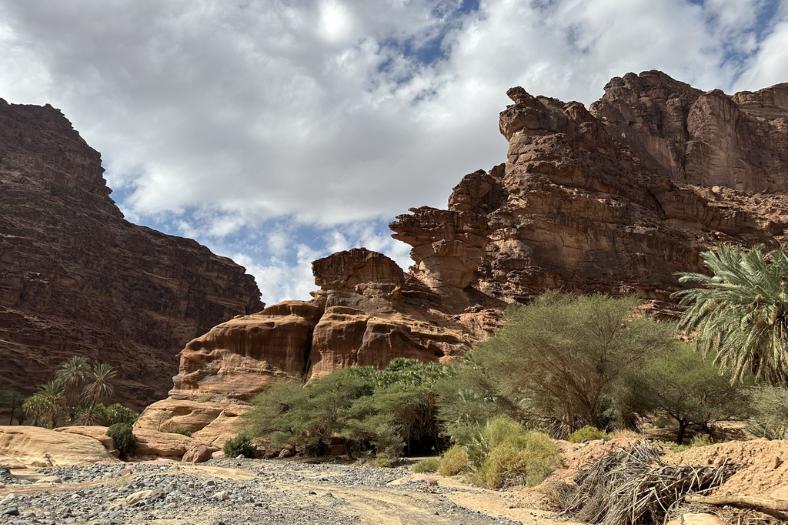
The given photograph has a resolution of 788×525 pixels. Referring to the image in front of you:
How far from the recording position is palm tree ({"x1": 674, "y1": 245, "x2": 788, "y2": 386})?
19.6m

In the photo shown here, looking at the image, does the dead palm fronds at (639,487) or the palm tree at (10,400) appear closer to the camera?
the dead palm fronds at (639,487)

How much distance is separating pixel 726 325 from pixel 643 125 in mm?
108691

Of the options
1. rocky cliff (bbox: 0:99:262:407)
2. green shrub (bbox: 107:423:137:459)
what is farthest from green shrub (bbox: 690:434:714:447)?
rocky cliff (bbox: 0:99:262:407)

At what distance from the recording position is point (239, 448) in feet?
111

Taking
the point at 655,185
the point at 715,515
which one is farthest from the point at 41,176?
the point at 715,515

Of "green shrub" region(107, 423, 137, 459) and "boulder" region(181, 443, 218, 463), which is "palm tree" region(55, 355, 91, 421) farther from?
"green shrub" region(107, 423, 137, 459)

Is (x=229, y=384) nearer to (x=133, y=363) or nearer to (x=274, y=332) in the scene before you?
(x=274, y=332)

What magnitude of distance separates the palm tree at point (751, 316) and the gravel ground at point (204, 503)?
13113 millimetres

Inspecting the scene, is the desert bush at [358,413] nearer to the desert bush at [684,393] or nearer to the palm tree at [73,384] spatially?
the desert bush at [684,393]

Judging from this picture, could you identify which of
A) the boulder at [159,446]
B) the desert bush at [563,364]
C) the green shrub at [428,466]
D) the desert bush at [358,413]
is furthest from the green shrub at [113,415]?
Answer: the green shrub at [428,466]

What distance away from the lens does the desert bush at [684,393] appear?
2400cm

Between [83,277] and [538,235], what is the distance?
9057cm

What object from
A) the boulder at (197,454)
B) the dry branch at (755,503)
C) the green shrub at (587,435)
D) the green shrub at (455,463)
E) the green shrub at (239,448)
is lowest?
the green shrub at (239,448)

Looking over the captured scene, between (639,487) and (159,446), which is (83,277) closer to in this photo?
(159,446)
